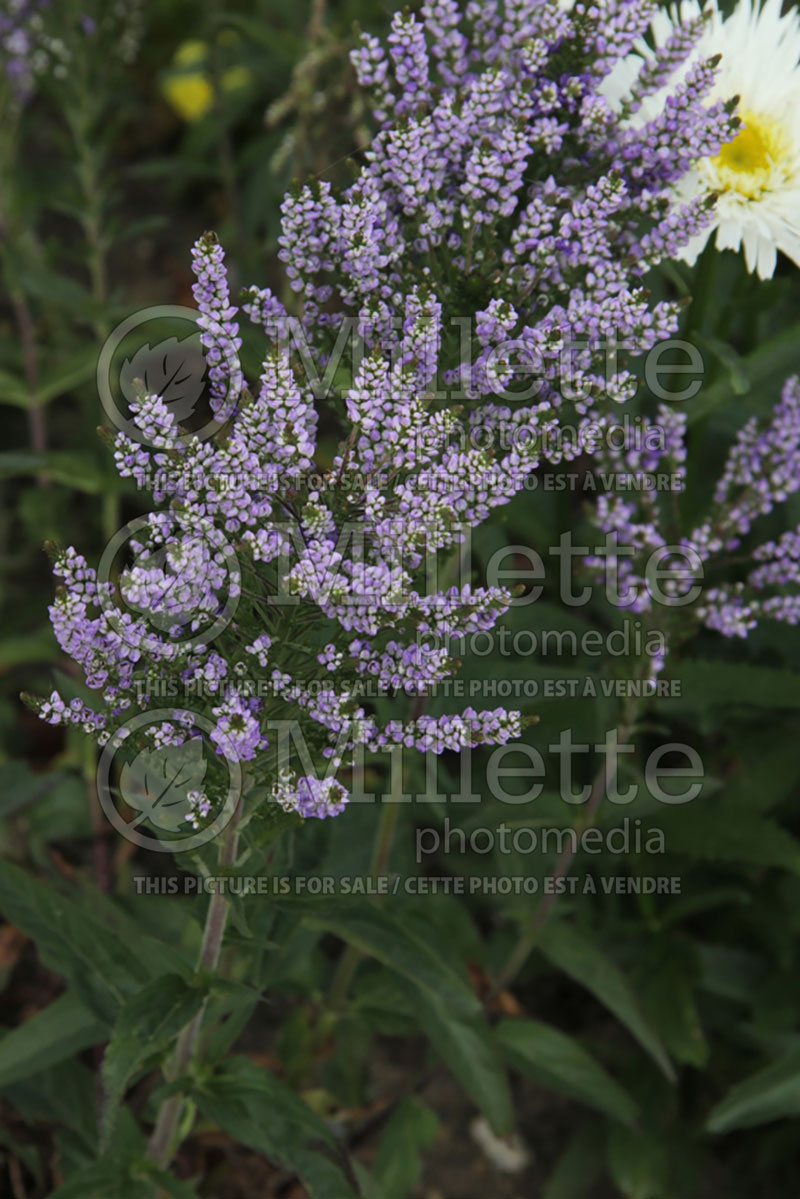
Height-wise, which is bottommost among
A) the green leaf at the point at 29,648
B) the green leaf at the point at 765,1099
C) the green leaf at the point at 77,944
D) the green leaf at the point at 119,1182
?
the green leaf at the point at 119,1182

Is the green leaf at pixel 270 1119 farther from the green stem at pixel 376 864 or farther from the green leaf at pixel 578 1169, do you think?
the green leaf at pixel 578 1169

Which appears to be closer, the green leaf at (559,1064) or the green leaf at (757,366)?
the green leaf at (757,366)

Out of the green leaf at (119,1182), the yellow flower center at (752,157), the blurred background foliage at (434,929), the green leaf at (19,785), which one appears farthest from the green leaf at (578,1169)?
the yellow flower center at (752,157)

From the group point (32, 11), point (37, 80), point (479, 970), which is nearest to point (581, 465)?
point (479, 970)

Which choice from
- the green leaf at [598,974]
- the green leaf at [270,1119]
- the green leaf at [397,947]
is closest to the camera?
the green leaf at [270,1119]

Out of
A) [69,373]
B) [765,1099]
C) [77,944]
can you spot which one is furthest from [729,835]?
[69,373]

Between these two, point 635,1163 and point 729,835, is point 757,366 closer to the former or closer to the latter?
point 729,835
